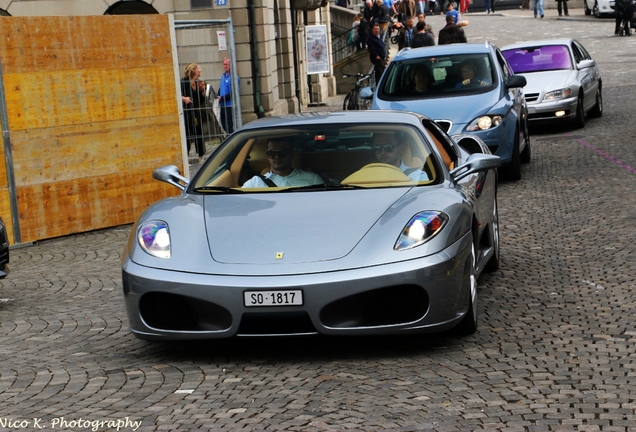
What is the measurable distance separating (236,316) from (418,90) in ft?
29.5

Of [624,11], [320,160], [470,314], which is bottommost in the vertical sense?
[470,314]

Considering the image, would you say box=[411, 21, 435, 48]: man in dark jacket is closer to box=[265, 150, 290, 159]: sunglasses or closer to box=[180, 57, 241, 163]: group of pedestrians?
box=[180, 57, 241, 163]: group of pedestrians

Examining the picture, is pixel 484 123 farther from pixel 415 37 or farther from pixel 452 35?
pixel 415 37

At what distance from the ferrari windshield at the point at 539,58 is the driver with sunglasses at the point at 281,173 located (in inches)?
518

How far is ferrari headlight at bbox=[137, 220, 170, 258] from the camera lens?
6.36 m

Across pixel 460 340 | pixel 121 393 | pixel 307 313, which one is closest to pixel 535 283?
pixel 460 340

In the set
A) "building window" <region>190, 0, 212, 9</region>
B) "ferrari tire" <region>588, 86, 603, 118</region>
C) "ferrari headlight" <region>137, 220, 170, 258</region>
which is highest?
"building window" <region>190, 0, 212, 9</region>

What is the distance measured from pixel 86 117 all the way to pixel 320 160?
5475 millimetres

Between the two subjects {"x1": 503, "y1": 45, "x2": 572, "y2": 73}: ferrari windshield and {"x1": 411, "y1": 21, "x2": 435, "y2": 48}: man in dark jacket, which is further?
{"x1": 411, "y1": 21, "x2": 435, "y2": 48}: man in dark jacket

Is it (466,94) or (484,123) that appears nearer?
(484,123)

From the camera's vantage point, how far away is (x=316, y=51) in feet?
94.4

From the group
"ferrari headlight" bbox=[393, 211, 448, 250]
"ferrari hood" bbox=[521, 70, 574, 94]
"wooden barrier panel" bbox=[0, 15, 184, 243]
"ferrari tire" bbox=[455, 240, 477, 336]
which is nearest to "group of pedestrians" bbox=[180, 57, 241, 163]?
"wooden barrier panel" bbox=[0, 15, 184, 243]

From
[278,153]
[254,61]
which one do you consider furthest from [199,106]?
[254,61]

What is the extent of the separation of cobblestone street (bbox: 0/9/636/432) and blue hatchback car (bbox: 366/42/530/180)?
3599 millimetres
